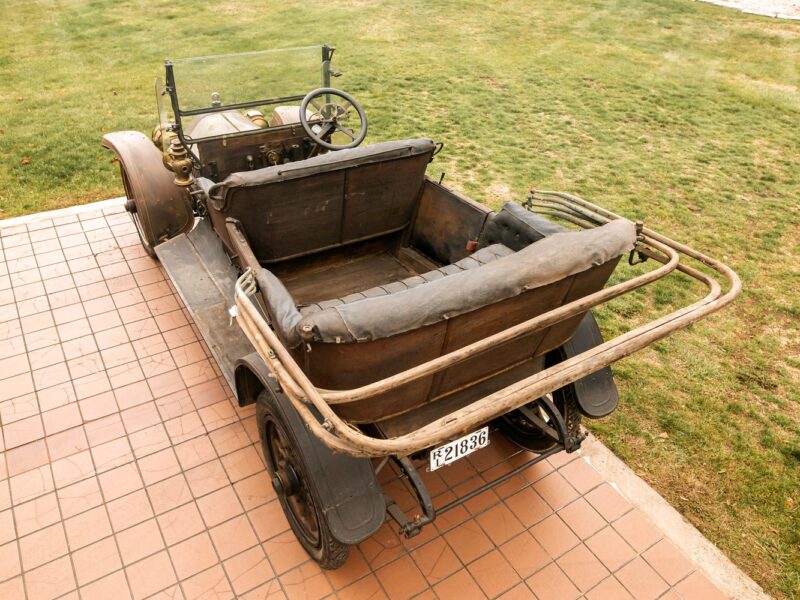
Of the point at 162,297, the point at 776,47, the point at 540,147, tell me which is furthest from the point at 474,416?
the point at 776,47

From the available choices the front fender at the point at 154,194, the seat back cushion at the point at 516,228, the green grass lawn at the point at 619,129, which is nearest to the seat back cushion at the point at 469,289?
the seat back cushion at the point at 516,228

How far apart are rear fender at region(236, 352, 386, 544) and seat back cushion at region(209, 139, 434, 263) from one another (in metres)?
1.40

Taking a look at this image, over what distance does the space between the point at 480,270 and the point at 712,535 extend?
2379 millimetres

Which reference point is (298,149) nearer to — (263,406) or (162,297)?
(162,297)

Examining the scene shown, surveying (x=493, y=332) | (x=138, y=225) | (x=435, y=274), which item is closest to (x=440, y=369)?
(x=493, y=332)

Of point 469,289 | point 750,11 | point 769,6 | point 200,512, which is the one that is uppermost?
point 769,6

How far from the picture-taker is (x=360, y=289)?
4164 mm

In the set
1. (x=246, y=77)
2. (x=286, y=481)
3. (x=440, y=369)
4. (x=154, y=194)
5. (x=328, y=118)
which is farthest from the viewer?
(x=328, y=118)

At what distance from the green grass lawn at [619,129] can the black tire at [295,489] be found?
2.15 metres

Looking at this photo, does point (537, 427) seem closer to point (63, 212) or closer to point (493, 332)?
point (493, 332)

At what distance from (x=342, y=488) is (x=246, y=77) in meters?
3.65

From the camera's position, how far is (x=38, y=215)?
18.7ft

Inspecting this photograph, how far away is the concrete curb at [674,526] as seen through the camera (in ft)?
10.0

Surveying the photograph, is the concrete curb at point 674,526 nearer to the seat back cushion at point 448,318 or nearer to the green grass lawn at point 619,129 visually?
the green grass lawn at point 619,129
